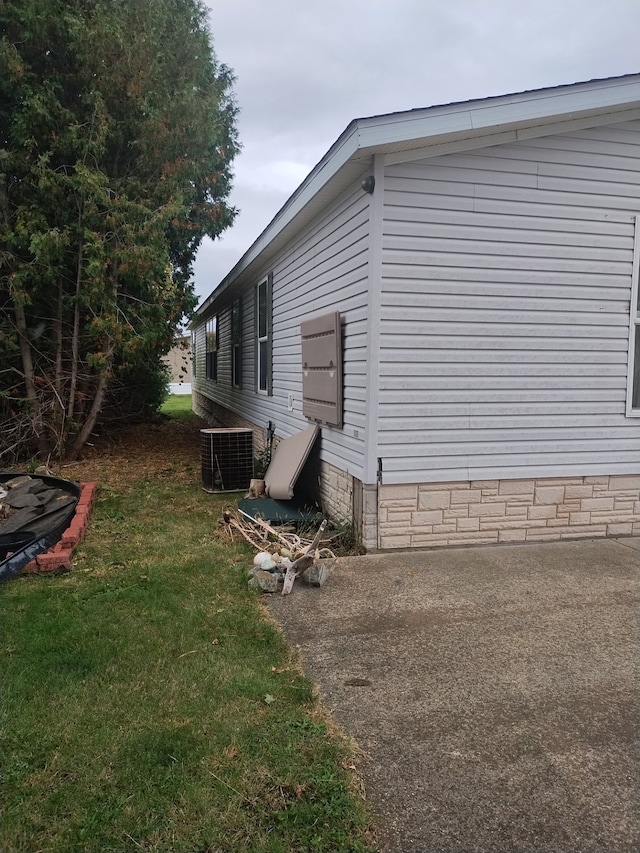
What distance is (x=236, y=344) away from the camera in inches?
456

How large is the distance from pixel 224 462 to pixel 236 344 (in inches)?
186

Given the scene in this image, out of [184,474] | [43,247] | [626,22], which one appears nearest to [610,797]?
[626,22]

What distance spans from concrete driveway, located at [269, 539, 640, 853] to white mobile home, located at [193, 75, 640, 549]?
685 millimetres

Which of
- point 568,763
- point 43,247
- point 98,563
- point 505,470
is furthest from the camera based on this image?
point 43,247

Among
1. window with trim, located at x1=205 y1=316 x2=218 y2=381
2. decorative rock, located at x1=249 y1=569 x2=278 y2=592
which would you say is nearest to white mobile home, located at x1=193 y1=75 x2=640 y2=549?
decorative rock, located at x1=249 y1=569 x2=278 y2=592

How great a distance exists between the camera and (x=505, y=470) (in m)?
4.89

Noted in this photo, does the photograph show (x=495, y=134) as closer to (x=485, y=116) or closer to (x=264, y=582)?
(x=485, y=116)

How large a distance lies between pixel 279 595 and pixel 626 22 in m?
4.99

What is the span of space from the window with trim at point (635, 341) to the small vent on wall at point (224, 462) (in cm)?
436

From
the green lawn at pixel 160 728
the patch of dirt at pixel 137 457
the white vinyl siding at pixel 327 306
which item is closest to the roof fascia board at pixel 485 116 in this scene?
the white vinyl siding at pixel 327 306

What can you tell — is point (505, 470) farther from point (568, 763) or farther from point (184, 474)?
point (184, 474)

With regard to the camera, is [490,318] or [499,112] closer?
[499,112]

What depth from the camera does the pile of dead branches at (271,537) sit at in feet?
14.7

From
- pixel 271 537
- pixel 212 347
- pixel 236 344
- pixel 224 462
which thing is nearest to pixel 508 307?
pixel 271 537
